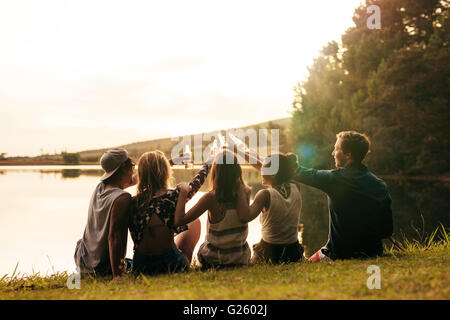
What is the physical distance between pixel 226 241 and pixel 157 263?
777 mm

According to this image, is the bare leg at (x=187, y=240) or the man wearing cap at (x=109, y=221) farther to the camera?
the bare leg at (x=187, y=240)

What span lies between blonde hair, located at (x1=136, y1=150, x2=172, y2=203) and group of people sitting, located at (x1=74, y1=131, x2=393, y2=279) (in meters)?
0.01

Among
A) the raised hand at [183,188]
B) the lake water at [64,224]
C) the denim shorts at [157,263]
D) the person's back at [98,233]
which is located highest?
the raised hand at [183,188]

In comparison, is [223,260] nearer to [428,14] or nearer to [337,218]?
[337,218]

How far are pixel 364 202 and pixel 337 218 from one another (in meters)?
0.36

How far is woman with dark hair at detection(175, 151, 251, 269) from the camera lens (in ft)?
13.6

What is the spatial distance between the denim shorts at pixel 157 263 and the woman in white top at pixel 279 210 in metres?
1.04

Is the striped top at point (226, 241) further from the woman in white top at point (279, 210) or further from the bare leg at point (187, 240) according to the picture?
the bare leg at point (187, 240)

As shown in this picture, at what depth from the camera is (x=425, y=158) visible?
28062mm

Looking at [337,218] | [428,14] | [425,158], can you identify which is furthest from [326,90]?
[337,218]

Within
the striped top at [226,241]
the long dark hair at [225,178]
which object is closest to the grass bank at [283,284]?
the striped top at [226,241]

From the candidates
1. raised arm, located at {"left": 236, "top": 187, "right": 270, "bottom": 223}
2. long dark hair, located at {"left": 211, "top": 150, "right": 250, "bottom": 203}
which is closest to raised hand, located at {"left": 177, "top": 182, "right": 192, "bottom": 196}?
long dark hair, located at {"left": 211, "top": 150, "right": 250, "bottom": 203}

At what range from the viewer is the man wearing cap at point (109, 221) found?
158 inches
